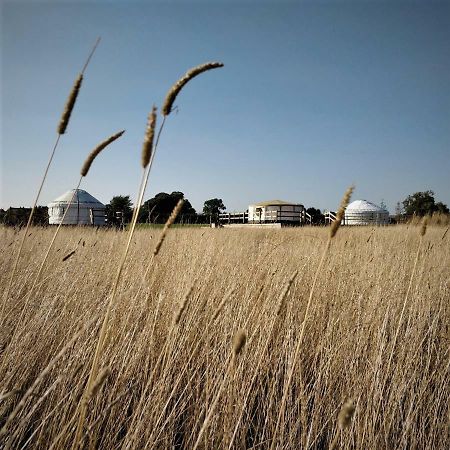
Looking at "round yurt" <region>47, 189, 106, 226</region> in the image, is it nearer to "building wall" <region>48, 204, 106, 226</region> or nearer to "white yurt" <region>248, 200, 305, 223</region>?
"building wall" <region>48, 204, 106, 226</region>

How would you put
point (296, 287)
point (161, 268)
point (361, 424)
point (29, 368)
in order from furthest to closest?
point (161, 268) < point (296, 287) < point (29, 368) < point (361, 424)

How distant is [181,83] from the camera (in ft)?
3.04

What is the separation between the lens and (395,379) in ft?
6.27

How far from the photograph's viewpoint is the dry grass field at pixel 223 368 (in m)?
1.45

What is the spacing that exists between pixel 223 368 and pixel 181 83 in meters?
1.33

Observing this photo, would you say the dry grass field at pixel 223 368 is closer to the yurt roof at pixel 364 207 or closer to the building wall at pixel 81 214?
the building wall at pixel 81 214

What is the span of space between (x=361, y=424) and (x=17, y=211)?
71.5 feet

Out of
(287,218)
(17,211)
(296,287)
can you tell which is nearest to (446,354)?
(296,287)

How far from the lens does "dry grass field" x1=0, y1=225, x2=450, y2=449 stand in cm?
145

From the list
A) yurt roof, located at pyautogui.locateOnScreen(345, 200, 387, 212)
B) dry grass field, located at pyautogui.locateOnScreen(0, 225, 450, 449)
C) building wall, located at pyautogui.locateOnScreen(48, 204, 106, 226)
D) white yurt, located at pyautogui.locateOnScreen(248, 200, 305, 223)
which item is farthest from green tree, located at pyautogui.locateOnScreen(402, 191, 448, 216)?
dry grass field, located at pyautogui.locateOnScreen(0, 225, 450, 449)

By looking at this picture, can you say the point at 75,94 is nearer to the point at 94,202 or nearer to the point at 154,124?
the point at 154,124

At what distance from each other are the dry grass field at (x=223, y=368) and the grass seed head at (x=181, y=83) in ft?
1.62

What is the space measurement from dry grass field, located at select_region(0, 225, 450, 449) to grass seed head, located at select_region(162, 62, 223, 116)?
1.62 feet

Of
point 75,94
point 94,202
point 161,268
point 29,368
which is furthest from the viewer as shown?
point 94,202
